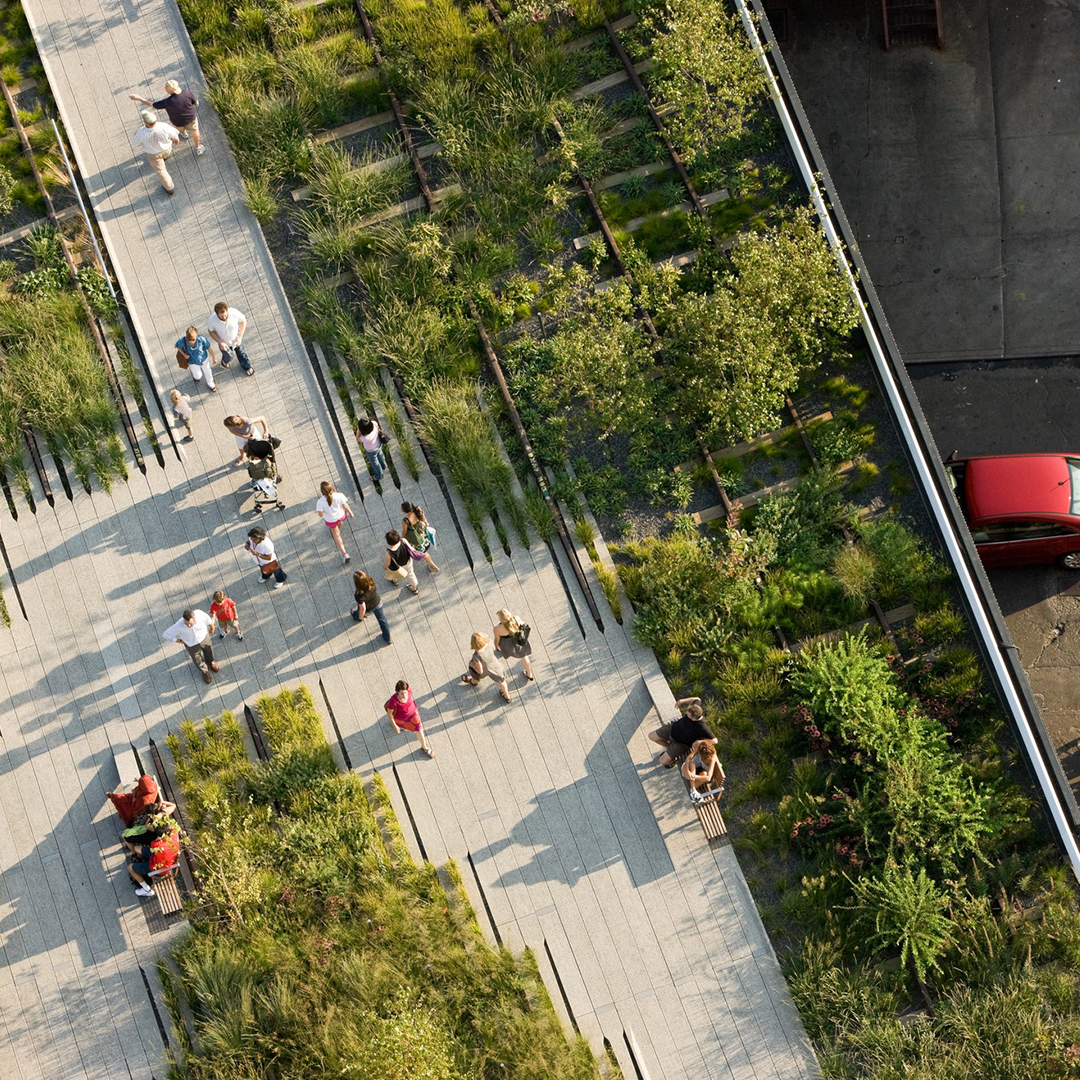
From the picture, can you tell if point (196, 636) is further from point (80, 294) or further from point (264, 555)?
point (80, 294)

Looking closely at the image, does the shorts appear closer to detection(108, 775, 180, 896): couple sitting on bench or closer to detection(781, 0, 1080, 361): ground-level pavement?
detection(108, 775, 180, 896): couple sitting on bench

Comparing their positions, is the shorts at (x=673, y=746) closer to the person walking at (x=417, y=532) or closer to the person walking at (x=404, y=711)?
the person walking at (x=404, y=711)

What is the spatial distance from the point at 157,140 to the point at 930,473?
39.9 feet

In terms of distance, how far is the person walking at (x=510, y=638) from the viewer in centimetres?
1642

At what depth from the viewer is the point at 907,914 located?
1565cm

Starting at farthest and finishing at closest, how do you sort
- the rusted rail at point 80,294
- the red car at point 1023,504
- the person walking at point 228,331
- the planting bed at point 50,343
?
the red car at point 1023,504 < the rusted rail at point 80,294 < the planting bed at point 50,343 < the person walking at point 228,331

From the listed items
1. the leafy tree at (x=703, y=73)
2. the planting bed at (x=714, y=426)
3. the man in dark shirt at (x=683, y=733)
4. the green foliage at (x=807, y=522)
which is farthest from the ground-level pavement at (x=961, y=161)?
the man in dark shirt at (x=683, y=733)

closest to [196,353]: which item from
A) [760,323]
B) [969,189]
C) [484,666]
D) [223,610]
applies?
[223,610]

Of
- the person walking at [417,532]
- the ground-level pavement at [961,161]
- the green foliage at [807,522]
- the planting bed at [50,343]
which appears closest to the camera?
the person walking at [417,532]

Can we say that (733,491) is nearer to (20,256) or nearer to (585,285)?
(585,285)

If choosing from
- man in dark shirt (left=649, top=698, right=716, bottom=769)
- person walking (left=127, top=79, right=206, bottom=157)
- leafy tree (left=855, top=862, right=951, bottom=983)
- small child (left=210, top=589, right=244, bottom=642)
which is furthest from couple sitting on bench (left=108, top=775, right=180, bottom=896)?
person walking (left=127, top=79, right=206, bottom=157)

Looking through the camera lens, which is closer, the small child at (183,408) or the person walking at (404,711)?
the person walking at (404,711)

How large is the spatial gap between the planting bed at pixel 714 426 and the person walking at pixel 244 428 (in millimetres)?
1579

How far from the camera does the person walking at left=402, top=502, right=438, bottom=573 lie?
16812 mm
